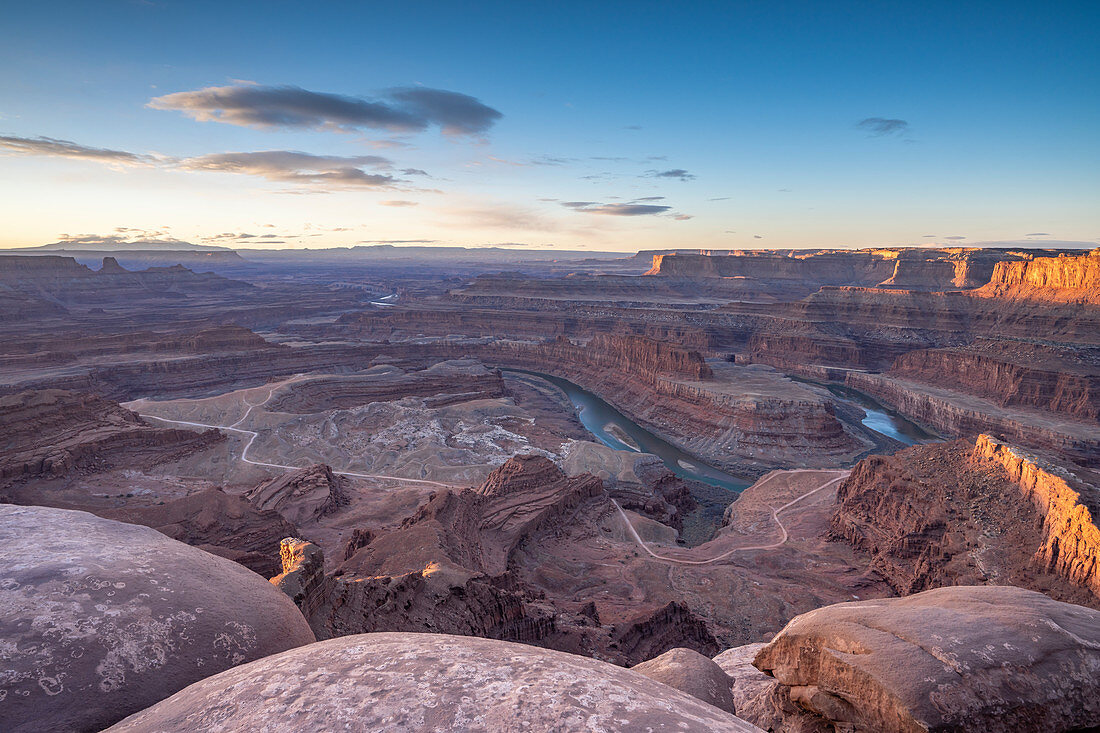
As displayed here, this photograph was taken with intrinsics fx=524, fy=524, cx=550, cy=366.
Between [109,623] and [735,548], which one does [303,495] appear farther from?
[109,623]

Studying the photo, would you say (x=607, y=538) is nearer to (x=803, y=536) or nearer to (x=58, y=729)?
(x=803, y=536)

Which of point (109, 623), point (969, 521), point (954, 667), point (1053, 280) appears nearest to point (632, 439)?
point (969, 521)

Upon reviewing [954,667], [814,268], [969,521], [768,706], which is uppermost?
[814,268]

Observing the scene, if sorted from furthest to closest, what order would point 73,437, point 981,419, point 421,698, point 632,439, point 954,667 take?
point 632,439, point 981,419, point 73,437, point 954,667, point 421,698

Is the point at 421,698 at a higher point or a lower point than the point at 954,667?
higher

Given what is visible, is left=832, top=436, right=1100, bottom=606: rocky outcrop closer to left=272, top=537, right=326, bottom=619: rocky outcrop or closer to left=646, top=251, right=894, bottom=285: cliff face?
left=272, top=537, right=326, bottom=619: rocky outcrop

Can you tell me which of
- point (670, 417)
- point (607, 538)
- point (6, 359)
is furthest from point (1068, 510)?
point (6, 359)

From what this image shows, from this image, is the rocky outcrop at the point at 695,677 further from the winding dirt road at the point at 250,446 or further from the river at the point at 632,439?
the river at the point at 632,439

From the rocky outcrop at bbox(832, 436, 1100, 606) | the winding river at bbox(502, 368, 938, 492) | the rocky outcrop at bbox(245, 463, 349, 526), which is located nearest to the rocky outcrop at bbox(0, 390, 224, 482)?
the rocky outcrop at bbox(245, 463, 349, 526)
